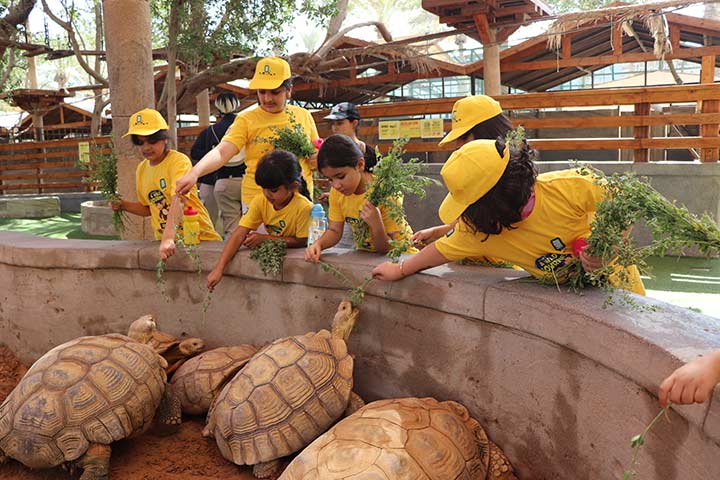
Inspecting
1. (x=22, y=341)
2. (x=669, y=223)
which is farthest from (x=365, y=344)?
(x=22, y=341)

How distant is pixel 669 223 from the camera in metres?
2.63

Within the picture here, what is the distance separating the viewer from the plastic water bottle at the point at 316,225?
14.0 feet

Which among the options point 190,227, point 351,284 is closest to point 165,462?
point 351,284

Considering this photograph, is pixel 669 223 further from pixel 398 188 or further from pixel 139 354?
pixel 139 354

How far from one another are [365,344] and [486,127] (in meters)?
1.52

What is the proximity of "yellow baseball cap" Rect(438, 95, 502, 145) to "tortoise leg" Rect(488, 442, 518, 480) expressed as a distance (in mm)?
1649

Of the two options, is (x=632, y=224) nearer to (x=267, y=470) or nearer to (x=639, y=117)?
(x=267, y=470)

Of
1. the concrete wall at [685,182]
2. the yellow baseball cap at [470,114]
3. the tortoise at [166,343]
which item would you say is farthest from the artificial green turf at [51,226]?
the yellow baseball cap at [470,114]

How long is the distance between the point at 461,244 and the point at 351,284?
0.93 m

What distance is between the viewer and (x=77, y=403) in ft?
11.8

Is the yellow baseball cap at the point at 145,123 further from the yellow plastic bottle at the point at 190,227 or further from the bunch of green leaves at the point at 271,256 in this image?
the bunch of green leaves at the point at 271,256

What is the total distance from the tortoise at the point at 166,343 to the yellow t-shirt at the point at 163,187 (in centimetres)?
79

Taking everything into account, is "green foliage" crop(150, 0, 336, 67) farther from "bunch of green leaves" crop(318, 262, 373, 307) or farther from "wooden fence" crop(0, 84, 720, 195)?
"bunch of green leaves" crop(318, 262, 373, 307)

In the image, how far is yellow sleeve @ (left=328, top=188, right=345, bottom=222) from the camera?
409 cm
